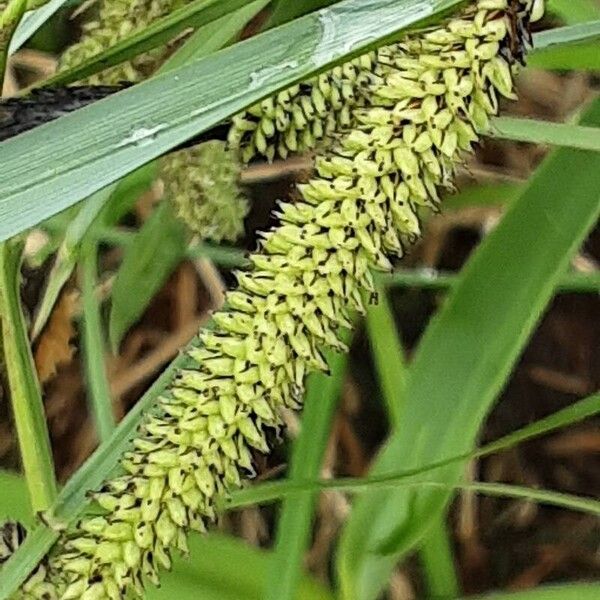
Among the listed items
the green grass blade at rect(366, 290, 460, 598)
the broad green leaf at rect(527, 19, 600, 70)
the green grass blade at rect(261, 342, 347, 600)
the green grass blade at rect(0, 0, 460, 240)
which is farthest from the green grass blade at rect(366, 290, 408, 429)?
the green grass blade at rect(0, 0, 460, 240)

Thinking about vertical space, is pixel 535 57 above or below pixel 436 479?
above

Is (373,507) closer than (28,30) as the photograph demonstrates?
No

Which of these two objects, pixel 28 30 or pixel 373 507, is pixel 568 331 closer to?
pixel 373 507

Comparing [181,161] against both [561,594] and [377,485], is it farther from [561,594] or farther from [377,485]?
[561,594]

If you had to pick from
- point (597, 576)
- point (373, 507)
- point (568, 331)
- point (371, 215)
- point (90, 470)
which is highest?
point (371, 215)

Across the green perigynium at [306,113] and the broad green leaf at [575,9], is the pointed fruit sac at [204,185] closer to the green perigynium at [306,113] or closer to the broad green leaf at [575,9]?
the green perigynium at [306,113]

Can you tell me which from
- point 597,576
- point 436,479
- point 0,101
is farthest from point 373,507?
point 597,576

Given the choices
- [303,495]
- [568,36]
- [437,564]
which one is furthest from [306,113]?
[437,564]
